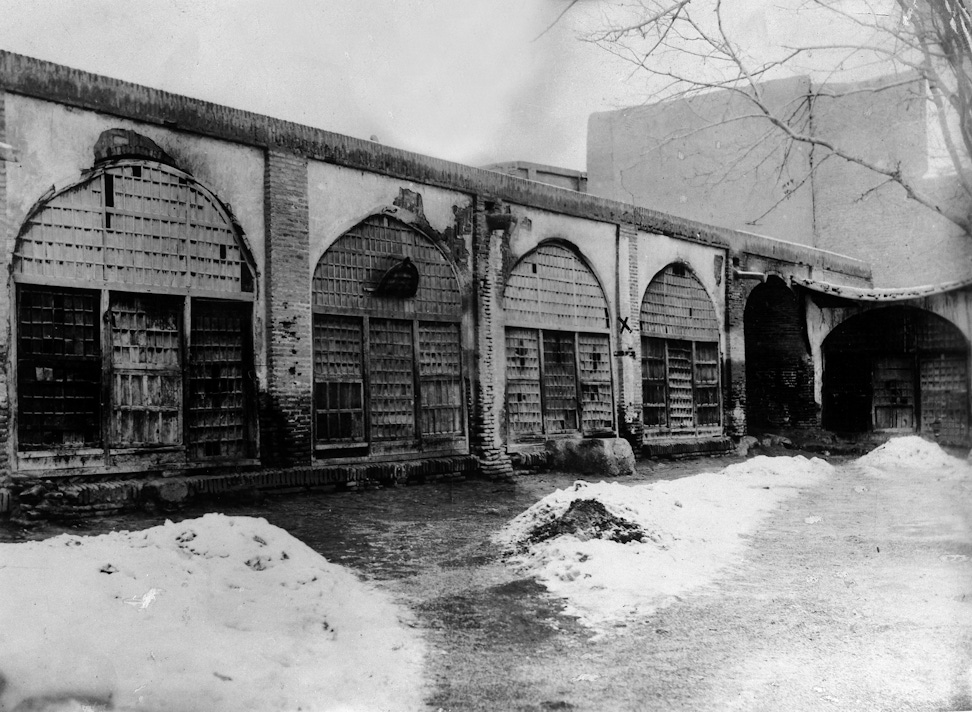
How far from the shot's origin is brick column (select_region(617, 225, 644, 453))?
10.1m

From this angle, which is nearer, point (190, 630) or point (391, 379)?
point (190, 630)

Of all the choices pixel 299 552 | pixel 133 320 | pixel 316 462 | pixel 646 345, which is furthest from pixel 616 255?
pixel 299 552

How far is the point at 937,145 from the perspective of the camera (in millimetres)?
6332

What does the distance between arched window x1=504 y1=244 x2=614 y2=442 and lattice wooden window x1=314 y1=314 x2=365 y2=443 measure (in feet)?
6.35

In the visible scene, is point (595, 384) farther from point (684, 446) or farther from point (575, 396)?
point (684, 446)

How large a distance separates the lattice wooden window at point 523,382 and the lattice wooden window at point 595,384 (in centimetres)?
75

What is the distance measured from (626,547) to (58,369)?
4.19m

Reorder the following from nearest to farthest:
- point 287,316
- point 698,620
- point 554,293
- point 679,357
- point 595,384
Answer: point 698,620
point 287,316
point 554,293
point 595,384
point 679,357

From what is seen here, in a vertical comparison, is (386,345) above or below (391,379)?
above

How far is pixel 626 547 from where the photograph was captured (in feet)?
17.7

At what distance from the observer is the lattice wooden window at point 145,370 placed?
5730 millimetres

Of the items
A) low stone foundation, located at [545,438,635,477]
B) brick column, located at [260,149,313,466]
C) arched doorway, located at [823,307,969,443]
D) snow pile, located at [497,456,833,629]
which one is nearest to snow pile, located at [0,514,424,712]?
snow pile, located at [497,456,833,629]

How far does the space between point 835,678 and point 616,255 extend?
291 inches

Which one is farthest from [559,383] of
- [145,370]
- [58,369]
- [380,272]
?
[58,369]
